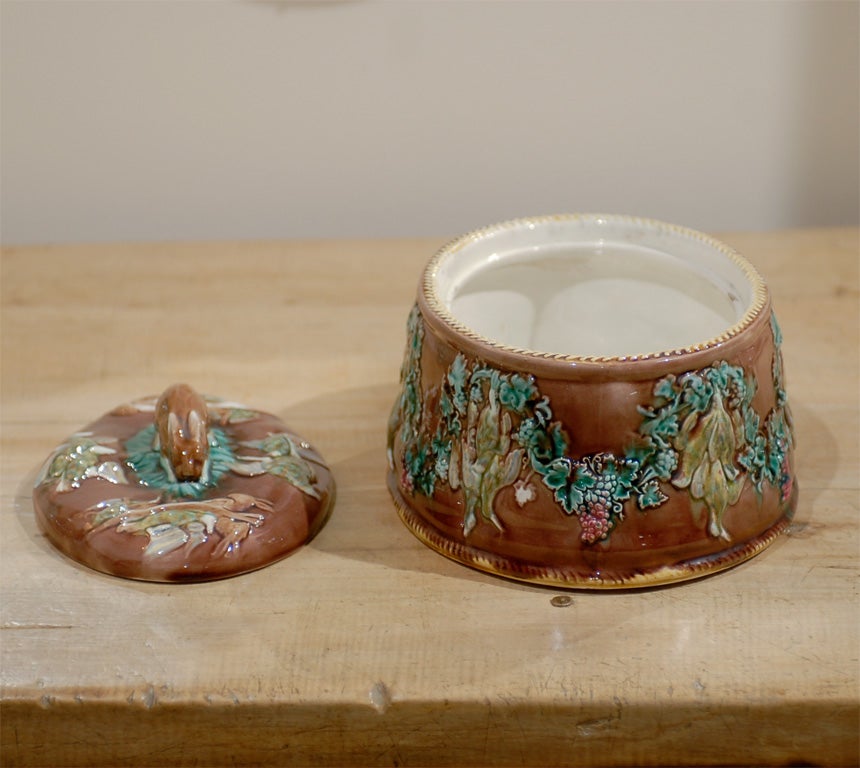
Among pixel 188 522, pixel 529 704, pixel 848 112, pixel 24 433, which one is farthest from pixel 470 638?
pixel 848 112

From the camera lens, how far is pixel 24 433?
0.82m

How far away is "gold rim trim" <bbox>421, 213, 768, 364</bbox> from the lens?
61cm

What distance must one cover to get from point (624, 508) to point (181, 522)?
8.9 inches

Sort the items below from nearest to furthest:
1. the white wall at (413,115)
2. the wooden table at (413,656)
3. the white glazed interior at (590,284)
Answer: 1. the wooden table at (413,656)
2. the white glazed interior at (590,284)
3. the white wall at (413,115)

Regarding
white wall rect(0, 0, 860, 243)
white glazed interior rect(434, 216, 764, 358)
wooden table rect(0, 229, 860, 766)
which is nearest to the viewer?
wooden table rect(0, 229, 860, 766)

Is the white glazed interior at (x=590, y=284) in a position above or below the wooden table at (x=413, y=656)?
above

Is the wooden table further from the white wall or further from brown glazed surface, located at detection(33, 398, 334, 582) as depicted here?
the white wall

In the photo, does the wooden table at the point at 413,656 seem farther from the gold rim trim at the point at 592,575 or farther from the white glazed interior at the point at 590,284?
the white glazed interior at the point at 590,284

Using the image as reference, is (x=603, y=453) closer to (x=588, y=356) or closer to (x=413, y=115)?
(x=588, y=356)

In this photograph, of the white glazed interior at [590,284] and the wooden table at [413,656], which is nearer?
the wooden table at [413,656]

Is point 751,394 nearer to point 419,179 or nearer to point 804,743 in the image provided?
point 804,743

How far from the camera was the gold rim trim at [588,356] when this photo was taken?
615 millimetres

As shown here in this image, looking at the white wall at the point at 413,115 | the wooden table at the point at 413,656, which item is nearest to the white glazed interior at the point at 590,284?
the wooden table at the point at 413,656

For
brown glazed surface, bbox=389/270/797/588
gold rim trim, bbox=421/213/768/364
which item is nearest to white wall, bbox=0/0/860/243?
gold rim trim, bbox=421/213/768/364
